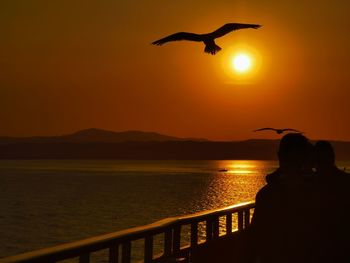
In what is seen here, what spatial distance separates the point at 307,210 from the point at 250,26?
A: 7299 mm

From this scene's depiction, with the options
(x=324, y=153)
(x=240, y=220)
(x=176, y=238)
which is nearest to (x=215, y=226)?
(x=240, y=220)

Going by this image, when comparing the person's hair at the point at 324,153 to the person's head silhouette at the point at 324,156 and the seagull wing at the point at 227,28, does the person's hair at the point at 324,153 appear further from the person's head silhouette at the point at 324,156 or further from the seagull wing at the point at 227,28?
the seagull wing at the point at 227,28

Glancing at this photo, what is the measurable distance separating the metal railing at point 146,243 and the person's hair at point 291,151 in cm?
138

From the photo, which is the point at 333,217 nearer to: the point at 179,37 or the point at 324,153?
the point at 324,153

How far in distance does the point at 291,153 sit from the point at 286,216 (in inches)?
16.0

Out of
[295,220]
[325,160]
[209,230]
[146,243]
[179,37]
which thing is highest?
[179,37]

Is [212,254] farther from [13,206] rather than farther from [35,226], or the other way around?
[13,206]

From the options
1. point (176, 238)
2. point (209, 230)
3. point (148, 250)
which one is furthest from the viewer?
point (209, 230)

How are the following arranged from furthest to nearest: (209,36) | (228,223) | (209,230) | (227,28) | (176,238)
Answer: (209,36), (227,28), (228,223), (209,230), (176,238)

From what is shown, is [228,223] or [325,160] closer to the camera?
[325,160]

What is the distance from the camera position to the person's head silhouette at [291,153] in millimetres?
5094

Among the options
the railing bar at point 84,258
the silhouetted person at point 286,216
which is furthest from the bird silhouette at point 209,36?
the silhouetted person at point 286,216

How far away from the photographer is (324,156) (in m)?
6.05

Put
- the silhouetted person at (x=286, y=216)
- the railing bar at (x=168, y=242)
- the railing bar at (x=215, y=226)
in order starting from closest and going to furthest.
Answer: the silhouetted person at (x=286, y=216) < the railing bar at (x=168, y=242) < the railing bar at (x=215, y=226)
